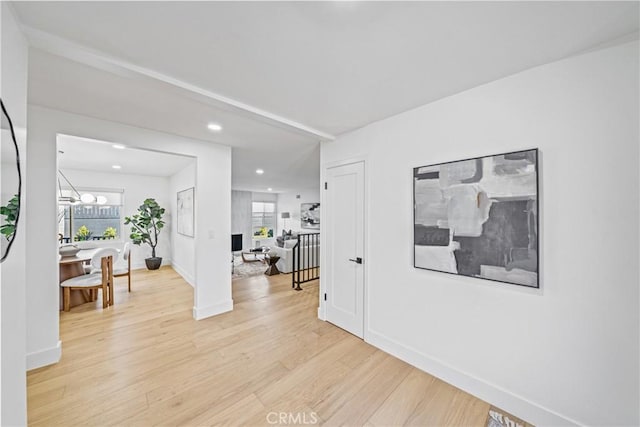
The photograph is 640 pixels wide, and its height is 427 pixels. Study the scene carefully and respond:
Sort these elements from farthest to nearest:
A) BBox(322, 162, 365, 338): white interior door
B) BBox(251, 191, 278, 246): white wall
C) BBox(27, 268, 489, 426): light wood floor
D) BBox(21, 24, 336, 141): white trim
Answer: BBox(251, 191, 278, 246): white wall < BBox(322, 162, 365, 338): white interior door < BBox(27, 268, 489, 426): light wood floor < BBox(21, 24, 336, 141): white trim

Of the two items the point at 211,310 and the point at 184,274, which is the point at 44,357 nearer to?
the point at 211,310

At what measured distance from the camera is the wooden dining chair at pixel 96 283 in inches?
134

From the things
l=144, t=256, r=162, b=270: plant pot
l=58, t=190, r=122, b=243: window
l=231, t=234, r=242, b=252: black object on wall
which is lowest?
l=144, t=256, r=162, b=270: plant pot

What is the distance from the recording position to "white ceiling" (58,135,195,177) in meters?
3.50

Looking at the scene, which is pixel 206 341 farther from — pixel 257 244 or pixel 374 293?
pixel 257 244

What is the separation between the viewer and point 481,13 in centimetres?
118

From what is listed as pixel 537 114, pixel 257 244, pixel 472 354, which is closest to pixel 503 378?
pixel 472 354

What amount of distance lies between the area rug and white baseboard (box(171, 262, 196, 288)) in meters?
0.84

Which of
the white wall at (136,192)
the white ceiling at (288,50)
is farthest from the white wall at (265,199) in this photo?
the white ceiling at (288,50)

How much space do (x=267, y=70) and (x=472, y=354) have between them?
104 inches

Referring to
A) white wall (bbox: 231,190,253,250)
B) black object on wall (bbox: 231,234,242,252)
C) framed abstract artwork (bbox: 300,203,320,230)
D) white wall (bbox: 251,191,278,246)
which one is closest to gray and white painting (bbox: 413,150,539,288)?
black object on wall (bbox: 231,234,242,252)

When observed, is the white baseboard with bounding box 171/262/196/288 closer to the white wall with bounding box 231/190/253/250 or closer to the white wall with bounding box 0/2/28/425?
the white wall with bounding box 231/190/253/250

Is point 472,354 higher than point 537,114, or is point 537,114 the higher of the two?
point 537,114

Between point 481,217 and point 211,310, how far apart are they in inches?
132
